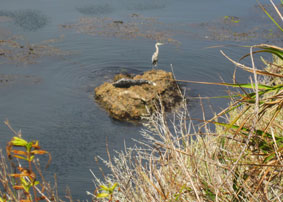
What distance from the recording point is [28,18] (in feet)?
62.8

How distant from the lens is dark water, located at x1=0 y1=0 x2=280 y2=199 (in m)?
9.77

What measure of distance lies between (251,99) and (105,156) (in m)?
6.28

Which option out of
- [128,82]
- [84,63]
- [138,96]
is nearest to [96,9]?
[84,63]

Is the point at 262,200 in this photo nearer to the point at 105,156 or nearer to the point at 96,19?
the point at 105,156

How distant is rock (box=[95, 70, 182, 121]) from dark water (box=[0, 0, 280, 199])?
351mm

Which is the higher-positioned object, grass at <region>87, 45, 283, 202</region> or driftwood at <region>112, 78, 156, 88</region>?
grass at <region>87, 45, 283, 202</region>

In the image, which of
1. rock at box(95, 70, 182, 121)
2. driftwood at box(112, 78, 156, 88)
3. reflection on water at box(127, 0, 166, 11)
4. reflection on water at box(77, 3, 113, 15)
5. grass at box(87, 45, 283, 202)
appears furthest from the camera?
reflection on water at box(127, 0, 166, 11)

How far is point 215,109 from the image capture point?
1155 centimetres

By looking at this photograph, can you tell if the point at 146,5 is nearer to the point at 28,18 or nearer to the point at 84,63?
the point at 28,18

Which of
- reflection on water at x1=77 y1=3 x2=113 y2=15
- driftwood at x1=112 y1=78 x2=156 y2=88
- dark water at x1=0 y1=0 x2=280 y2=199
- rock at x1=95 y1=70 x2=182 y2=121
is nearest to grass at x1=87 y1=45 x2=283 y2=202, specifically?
dark water at x1=0 y1=0 x2=280 y2=199

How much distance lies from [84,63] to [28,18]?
6.28 metres

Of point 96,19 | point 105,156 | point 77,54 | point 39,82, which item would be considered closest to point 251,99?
point 105,156

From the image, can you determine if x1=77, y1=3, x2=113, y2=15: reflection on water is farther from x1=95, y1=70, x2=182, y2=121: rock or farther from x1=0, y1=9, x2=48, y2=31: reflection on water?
x1=95, y1=70, x2=182, y2=121: rock

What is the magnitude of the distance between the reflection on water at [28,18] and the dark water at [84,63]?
47mm
